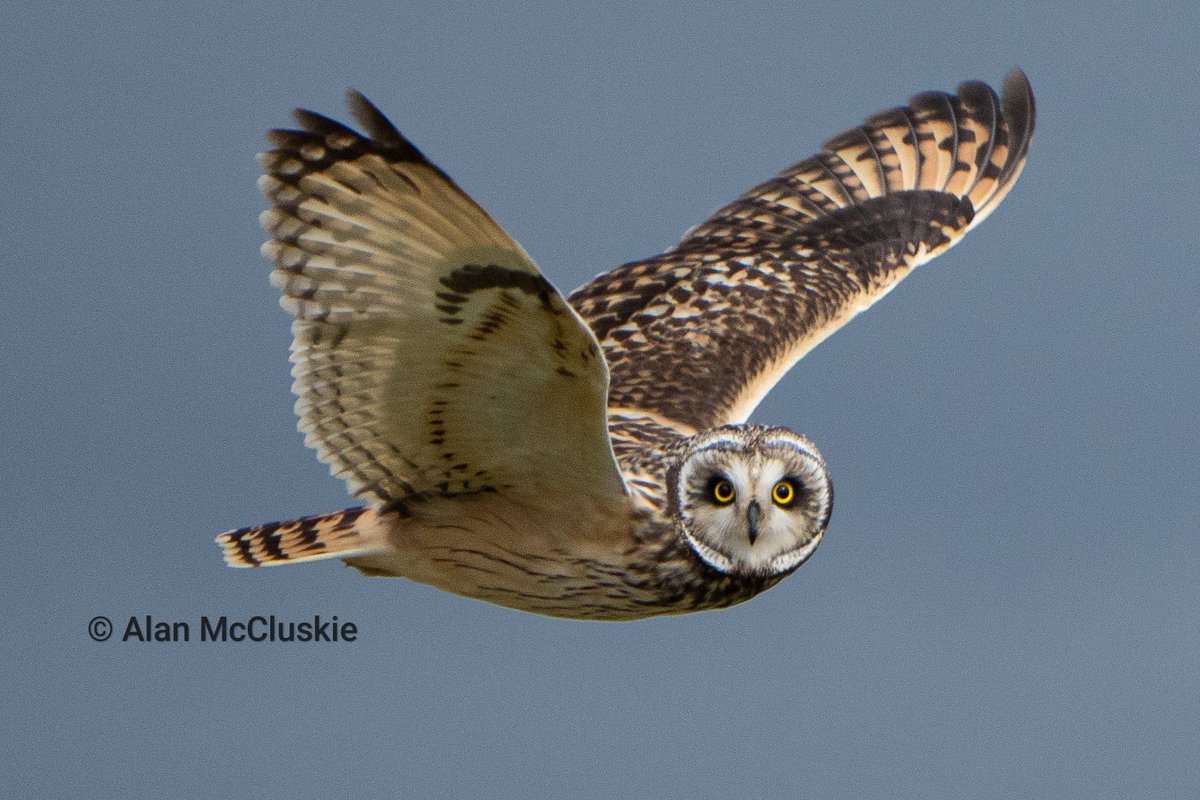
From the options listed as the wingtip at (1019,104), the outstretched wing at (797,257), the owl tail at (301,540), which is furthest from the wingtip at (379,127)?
the wingtip at (1019,104)

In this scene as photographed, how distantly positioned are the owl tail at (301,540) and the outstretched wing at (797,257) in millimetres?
1164

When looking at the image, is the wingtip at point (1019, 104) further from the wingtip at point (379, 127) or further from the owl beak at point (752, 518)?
the wingtip at point (379, 127)

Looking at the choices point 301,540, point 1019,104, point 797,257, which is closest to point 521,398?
point 301,540

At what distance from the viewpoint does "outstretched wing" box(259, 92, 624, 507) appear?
5.16 m

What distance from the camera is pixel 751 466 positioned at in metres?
6.01

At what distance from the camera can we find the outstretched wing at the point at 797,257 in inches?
299

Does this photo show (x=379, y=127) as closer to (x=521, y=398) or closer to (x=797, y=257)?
(x=521, y=398)

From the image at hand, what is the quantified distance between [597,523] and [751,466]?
1.86 ft

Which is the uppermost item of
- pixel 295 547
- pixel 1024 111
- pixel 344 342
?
pixel 1024 111

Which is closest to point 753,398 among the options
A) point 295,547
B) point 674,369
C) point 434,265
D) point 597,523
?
point 674,369

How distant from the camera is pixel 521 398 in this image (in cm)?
572

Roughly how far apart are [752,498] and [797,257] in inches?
108

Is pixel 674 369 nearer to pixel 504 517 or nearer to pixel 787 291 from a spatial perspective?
pixel 787 291

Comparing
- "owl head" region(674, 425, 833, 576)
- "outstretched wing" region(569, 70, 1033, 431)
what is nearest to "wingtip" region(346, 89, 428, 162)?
"owl head" region(674, 425, 833, 576)
